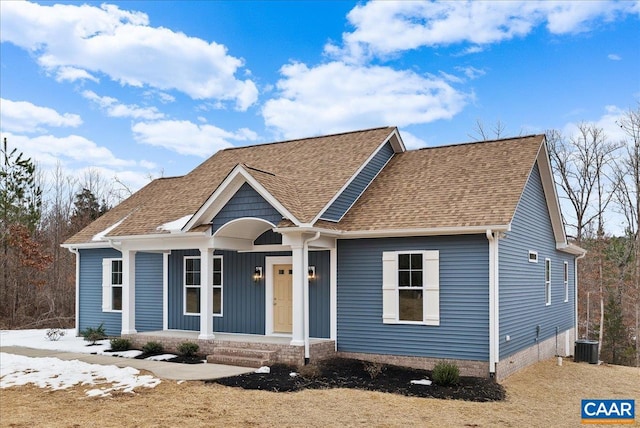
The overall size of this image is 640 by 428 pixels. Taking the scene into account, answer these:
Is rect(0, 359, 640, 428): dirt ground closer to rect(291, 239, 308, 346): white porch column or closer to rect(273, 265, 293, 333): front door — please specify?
rect(291, 239, 308, 346): white porch column

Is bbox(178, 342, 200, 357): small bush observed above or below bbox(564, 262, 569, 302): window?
below

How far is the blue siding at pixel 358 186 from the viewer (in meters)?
13.7

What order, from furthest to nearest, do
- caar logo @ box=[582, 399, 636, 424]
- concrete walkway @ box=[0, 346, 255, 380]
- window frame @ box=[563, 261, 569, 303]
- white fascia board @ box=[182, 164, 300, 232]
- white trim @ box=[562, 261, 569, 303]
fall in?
window frame @ box=[563, 261, 569, 303], white trim @ box=[562, 261, 569, 303], white fascia board @ box=[182, 164, 300, 232], concrete walkway @ box=[0, 346, 255, 380], caar logo @ box=[582, 399, 636, 424]

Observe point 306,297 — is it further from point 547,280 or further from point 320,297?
point 547,280

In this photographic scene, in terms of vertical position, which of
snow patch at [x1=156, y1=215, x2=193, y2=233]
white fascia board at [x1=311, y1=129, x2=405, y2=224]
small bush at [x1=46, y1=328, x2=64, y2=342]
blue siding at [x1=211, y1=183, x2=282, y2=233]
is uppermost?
white fascia board at [x1=311, y1=129, x2=405, y2=224]

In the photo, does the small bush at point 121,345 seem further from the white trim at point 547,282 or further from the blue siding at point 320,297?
the white trim at point 547,282

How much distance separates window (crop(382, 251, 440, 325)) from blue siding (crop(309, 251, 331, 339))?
1500 mm

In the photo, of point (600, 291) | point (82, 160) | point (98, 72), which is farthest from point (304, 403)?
point (82, 160)

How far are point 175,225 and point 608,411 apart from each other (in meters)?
10.6

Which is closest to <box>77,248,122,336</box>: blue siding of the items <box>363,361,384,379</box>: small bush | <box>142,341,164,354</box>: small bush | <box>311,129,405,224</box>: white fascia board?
<box>142,341,164,354</box>: small bush

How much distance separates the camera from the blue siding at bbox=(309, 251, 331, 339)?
13969 mm

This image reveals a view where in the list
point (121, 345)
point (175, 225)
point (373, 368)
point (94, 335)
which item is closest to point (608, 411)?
point (373, 368)

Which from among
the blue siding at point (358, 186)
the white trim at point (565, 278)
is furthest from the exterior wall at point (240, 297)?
the white trim at point (565, 278)

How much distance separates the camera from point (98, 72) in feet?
84.9
